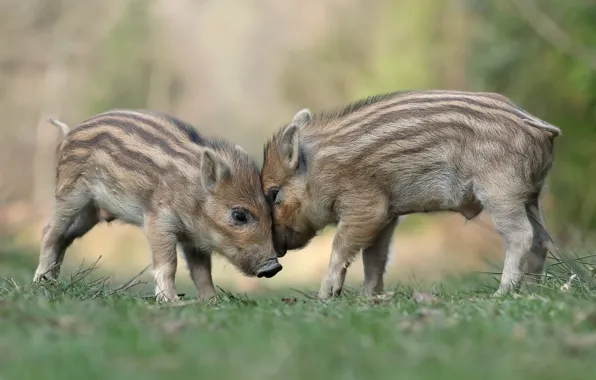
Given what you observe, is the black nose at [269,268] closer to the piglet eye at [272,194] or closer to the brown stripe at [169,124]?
the piglet eye at [272,194]

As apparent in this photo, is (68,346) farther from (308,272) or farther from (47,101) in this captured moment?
(47,101)

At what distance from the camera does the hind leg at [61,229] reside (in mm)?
7121

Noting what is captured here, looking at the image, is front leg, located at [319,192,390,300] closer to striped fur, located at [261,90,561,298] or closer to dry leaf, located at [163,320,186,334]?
striped fur, located at [261,90,561,298]

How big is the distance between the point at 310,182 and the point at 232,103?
1969 cm

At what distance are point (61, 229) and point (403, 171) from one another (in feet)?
8.49

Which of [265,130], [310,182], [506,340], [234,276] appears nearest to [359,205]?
[310,182]

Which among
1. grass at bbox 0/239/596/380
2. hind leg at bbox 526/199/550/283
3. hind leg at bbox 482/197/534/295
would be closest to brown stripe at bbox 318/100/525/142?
hind leg at bbox 482/197/534/295

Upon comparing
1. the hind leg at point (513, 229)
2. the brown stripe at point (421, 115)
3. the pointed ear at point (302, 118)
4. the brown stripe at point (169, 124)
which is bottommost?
the hind leg at point (513, 229)

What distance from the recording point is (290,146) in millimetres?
6871

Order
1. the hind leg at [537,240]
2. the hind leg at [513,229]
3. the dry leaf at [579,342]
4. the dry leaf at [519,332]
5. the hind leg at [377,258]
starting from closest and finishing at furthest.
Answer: the dry leaf at [579,342]
the dry leaf at [519,332]
the hind leg at [513,229]
the hind leg at [537,240]
the hind leg at [377,258]

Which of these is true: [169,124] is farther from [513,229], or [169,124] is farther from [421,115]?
[513,229]

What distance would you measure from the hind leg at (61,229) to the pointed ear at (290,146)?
4.92 ft

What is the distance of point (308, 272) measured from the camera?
1602 centimetres

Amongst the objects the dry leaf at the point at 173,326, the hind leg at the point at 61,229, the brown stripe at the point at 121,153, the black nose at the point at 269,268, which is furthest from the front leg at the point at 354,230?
the dry leaf at the point at 173,326
